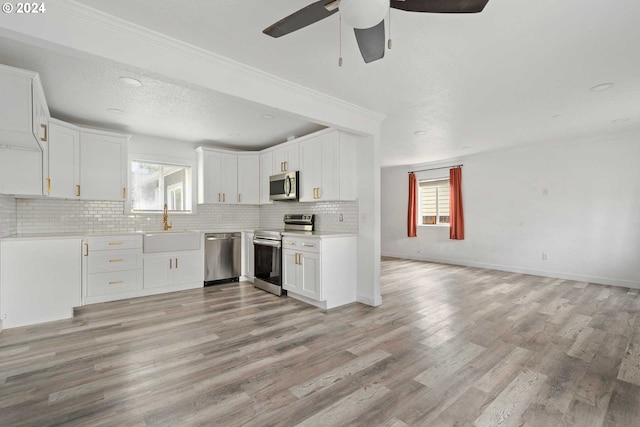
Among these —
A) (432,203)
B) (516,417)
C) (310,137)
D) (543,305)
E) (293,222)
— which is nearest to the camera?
(516,417)

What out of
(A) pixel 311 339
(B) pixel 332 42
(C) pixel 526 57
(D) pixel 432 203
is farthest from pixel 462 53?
(D) pixel 432 203

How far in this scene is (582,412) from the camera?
5.98 feet

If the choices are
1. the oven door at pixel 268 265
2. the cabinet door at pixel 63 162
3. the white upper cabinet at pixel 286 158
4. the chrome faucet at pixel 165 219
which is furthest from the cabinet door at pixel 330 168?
the cabinet door at pixel 63 162

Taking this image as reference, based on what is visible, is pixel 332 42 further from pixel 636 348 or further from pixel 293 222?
pixel 636 348

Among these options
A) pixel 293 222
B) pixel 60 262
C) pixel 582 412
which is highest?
pixel 293 222

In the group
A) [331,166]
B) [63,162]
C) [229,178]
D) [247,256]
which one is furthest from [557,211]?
[63,162]

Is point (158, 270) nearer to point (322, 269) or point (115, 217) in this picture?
point (115, 217)

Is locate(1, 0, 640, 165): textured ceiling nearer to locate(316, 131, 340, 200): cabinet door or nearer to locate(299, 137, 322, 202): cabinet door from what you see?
locate(316, 131, 340, 200): cabinet door

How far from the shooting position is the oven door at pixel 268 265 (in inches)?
173

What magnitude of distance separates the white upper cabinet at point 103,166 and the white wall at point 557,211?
6.73 m

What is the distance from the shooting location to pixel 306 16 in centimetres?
157

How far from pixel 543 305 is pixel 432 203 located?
4000mm

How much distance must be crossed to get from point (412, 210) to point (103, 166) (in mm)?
6623

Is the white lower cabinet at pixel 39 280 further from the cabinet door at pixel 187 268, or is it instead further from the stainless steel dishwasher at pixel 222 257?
the stainless steel dishwasher at pixel 222 257
